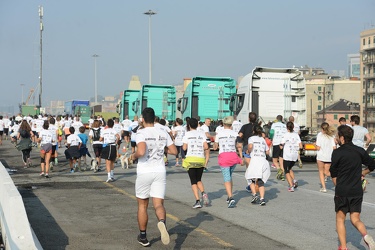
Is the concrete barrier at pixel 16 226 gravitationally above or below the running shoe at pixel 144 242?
above

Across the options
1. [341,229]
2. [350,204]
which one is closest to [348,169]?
[350,204]

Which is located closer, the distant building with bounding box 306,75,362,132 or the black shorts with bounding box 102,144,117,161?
the black shorts with bounding box 102,144,117,161

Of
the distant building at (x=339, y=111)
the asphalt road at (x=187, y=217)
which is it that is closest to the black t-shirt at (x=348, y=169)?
the asphalt road at (x=187, y=217)

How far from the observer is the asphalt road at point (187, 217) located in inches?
369

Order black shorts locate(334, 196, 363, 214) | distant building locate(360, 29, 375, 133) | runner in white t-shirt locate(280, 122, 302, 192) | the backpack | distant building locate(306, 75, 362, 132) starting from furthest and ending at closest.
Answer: distant building locate(306, 75, 362, 132)
distant building locate(360, 29, 375, 133)
the backpack
runner in white t-shirt locate(280, 122, 302, 192)
black shorts locate(334, 196, 363, 214)

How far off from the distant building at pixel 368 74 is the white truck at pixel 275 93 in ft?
326

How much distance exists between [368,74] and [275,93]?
106m

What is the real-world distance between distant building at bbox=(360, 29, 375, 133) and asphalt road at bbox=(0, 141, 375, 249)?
112592mm

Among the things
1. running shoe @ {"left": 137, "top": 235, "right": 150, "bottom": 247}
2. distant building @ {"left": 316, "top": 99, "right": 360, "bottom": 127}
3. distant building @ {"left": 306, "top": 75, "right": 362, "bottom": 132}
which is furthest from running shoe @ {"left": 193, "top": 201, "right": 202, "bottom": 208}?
distant building @ {"left": 306, "top": 75, "right": 362, "bottom": 132}

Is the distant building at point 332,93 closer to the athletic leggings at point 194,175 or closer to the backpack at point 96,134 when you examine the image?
the backpack at point 96,134

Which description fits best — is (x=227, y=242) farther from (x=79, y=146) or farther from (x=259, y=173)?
(x=79, y=146)

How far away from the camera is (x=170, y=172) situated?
21.3 meters

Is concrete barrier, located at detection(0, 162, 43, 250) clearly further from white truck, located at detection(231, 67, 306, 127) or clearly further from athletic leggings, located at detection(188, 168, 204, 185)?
white truck, located at detection(231, 67, 306, 127)

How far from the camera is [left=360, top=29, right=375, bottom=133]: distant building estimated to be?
127 meters
